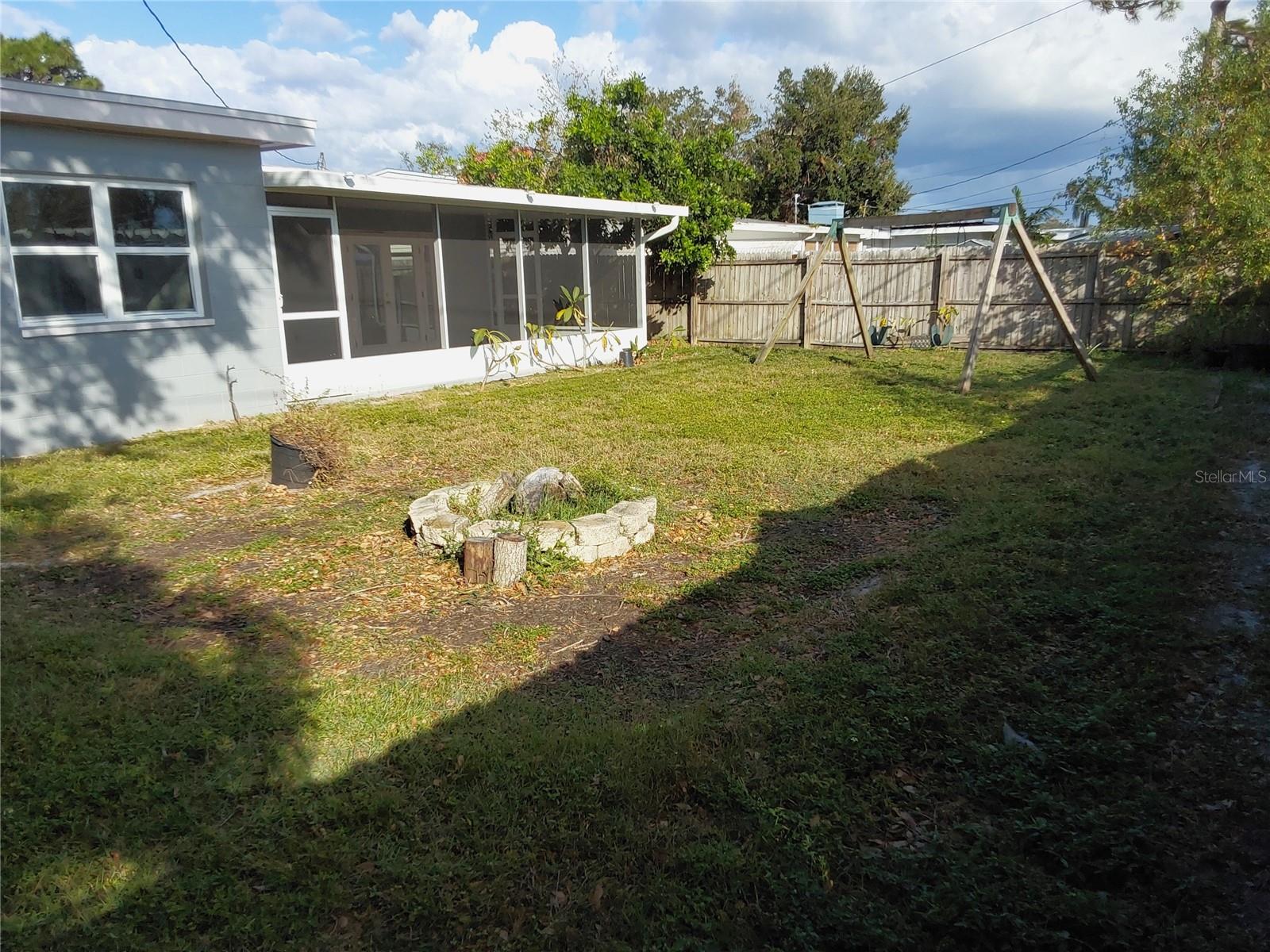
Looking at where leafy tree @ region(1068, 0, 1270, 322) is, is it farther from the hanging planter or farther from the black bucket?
the black bucket

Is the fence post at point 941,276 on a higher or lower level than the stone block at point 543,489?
higher

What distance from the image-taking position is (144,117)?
8016 millimetres

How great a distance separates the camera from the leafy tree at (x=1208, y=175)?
11.2 m

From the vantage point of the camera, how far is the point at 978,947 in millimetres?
2203

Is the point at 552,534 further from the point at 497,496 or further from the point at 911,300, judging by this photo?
the point at 911,300

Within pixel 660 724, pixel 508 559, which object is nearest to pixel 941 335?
pixel 508 559

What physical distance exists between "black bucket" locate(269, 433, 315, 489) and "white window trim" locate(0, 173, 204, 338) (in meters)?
2.89

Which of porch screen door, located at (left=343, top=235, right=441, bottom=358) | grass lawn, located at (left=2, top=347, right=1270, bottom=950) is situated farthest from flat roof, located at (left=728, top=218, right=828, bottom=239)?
grass lawn, located at (left=2, top=347, right=1270, bottom=950)

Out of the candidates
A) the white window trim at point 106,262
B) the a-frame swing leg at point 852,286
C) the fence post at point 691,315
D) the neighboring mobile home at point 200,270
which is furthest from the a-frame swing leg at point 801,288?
the white window trim at point 106,262

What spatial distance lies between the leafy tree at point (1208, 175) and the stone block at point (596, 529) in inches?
426

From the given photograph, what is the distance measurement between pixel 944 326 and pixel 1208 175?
15.2ft

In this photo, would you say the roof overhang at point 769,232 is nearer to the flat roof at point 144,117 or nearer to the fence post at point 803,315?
the fence post at point 803,315

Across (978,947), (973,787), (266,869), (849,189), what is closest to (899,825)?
(973,787)

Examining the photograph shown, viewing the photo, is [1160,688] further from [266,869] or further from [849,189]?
[849,189]
